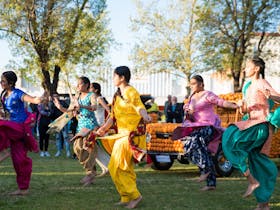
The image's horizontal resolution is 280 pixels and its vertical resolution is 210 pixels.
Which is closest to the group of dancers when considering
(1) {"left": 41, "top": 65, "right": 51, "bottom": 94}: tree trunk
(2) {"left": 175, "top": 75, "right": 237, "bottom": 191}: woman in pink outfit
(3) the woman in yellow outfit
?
(3) the woman in yellow outfit

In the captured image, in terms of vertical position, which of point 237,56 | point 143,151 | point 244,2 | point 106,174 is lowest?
point 106,174

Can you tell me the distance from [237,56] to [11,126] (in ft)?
76.1

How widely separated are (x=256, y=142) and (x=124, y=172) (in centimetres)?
166

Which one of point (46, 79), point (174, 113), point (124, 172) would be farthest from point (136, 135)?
point (46, 79)

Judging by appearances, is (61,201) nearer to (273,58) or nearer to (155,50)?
(273,58)

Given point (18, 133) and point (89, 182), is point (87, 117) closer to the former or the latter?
point (89, 182)

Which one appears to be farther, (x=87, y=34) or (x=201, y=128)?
Result: (x=87, y=34)

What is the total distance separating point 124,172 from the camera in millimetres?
7145

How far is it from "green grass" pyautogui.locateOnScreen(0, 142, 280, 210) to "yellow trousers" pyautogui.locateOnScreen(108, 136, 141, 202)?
213 mm

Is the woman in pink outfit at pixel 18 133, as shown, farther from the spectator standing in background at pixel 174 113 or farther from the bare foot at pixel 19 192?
the spectator standing in background at pixel 174 113

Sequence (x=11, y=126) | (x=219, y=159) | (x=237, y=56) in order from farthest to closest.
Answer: (x=237, y=56), (x=219, y=159), (x=11, y=126)

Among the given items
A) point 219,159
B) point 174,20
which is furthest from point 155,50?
point 219,159

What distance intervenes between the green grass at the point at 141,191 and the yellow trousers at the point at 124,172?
21 centimetres

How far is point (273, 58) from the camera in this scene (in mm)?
32125
